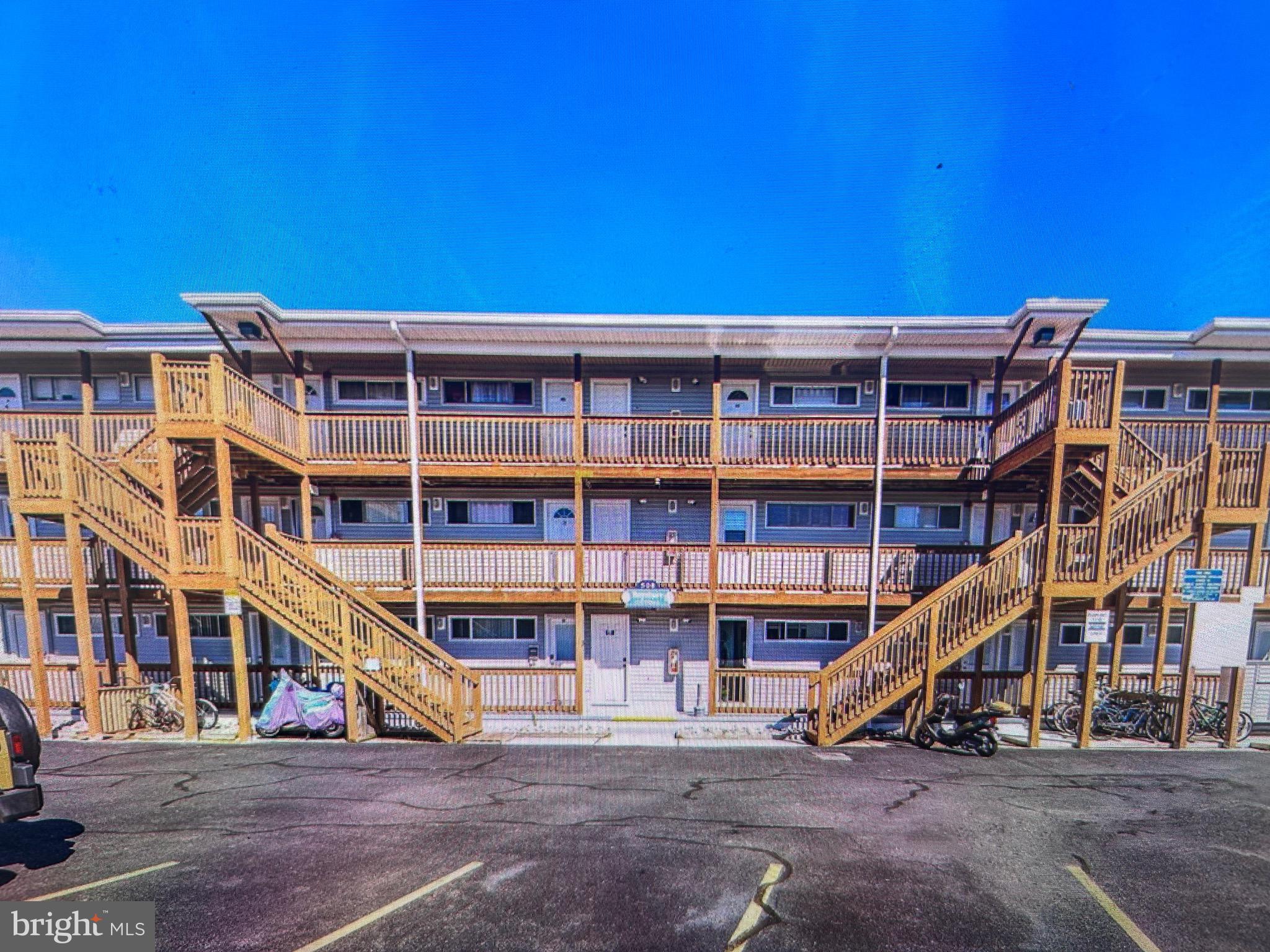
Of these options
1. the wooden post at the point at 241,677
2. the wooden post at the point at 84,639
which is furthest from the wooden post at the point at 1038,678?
the wooden post at the point at 84,639

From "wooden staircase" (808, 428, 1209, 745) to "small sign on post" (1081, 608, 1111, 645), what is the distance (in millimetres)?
419

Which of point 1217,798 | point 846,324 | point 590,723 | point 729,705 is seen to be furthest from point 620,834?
point 846,324

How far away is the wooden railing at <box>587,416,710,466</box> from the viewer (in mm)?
10945

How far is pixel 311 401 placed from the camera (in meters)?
12.5

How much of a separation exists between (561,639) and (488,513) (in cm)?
427

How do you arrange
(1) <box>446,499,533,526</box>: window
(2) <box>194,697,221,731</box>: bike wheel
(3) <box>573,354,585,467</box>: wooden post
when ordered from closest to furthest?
(2) <box>194,697,221,731</box>: bike wheel → (3) <box>573,354,585,467</box>: wooden post → (1) <box>446,499,533,526</box>: window

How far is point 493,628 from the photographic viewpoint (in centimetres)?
1245

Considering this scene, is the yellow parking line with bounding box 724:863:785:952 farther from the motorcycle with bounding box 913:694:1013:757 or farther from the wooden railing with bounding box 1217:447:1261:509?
the wooden railing with bounding box 1217:447:1261:509

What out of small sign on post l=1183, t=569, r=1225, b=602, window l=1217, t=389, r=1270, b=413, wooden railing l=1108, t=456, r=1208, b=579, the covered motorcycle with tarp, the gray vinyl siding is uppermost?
window l=1217, t=389, r=1270, b=413

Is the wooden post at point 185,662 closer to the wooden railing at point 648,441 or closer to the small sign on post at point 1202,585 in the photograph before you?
the wooden railing at point 648,441

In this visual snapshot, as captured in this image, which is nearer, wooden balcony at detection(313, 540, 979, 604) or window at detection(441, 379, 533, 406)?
wooden balcony at detection(313, 540, 979, 604)

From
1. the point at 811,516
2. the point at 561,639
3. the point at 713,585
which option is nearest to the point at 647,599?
the point at 713,585

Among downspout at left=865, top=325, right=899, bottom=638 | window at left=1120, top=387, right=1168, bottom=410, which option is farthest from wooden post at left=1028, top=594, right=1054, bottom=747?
window at left=1120, top=387, right=1168, bottom=410

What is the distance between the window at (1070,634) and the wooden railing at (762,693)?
826cm
